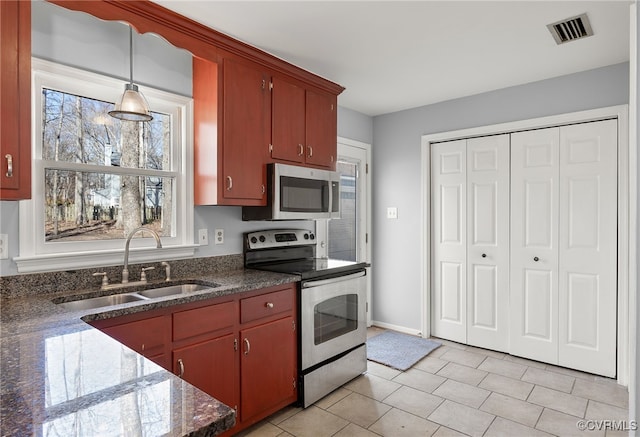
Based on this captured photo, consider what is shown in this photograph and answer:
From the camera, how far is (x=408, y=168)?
13.2ft

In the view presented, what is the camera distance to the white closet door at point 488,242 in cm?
343

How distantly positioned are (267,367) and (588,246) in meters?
2.70

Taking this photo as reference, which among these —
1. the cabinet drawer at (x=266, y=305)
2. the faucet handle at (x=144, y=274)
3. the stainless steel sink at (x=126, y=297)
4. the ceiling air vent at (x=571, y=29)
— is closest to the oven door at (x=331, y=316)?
the cabinet drawer at (x=266, y=305)

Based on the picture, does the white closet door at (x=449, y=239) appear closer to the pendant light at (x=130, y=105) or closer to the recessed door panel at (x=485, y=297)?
the recessed door panel at (x=485, y=297)

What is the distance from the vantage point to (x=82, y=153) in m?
2.15

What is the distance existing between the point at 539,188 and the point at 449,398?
1925 mm

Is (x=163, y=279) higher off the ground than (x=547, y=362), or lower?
higher

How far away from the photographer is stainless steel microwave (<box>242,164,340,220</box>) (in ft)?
8.67

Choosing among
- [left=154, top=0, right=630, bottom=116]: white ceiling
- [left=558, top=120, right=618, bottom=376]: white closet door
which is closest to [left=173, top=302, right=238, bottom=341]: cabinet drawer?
[left=154, top=0, right=630, bottom=116]: white ceiling

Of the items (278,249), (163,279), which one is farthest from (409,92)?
(163,279)

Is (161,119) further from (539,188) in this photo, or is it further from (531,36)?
(539,188)

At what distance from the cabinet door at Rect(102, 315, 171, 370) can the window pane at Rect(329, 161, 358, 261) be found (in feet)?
7.24

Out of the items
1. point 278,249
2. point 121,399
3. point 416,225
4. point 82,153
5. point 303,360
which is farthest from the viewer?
point 416,225

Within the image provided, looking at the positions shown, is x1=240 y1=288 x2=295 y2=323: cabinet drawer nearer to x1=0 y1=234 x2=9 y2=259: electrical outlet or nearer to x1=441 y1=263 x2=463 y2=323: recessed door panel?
x1=0 y1=234 x2=9 y2=259: electrical outlet
